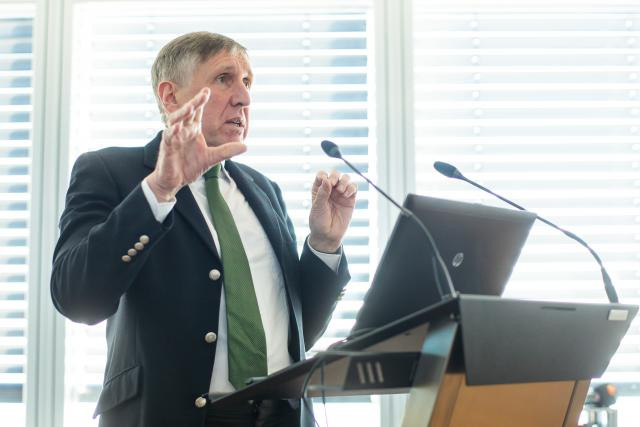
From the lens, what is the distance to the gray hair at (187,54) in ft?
6.37

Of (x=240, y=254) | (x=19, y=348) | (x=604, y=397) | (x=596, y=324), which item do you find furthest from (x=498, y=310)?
(x=19, y=348)

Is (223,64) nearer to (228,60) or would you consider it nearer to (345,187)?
(228,60)

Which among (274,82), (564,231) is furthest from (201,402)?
(274,82)

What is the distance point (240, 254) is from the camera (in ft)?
5.65

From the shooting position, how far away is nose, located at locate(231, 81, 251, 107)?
190cm

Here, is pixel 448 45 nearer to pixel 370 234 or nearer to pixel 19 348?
pixel 370 234

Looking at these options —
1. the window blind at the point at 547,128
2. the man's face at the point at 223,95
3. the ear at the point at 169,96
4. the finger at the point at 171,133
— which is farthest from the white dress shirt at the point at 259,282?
the window blind at the point at 547,128

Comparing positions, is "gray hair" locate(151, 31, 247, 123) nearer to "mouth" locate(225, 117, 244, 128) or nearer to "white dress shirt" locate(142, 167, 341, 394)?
"mouth" locate(225, 117, 244, 128)

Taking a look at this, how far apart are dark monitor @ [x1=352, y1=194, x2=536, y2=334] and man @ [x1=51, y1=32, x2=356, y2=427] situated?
0.39 meters

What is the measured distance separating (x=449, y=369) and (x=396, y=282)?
0.27 m

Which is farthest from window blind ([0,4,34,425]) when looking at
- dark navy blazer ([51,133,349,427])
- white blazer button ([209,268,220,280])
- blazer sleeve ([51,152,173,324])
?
white blazer button ([209,268,220,280])

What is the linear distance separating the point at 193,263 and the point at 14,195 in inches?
56.7

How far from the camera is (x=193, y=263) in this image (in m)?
1.66

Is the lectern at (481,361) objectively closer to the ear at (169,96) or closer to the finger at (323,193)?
the finger at (323,193)
